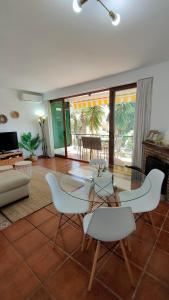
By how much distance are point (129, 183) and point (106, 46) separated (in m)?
2.00

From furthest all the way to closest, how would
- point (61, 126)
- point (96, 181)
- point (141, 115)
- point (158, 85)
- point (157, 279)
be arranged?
point (61, 126) → point (141, 115) → point (158, 85) → point (96, 181) → point (157, 279)

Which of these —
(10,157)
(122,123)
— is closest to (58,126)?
(10,157)

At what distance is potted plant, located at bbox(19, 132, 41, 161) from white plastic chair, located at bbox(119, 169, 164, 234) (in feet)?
13.5

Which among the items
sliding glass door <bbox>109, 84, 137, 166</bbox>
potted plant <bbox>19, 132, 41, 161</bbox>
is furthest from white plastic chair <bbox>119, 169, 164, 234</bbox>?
potted plant <bbox>19, 132, 41, 161</bbox>

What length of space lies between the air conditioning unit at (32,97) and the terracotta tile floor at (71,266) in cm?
416

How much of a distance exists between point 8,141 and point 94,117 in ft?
10.1

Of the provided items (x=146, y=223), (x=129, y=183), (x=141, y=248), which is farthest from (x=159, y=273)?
(x=129, y=183)

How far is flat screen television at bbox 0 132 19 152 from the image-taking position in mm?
4457

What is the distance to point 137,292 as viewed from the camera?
121 cm

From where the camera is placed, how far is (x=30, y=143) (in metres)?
5.11

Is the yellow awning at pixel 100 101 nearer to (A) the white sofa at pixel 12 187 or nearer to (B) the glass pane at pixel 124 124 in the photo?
(B) the glass pane at pixel 124 124

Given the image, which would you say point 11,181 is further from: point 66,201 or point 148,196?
point 148,196

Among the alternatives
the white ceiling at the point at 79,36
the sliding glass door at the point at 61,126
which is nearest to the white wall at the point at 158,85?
the white ceiling at the point at 79,36

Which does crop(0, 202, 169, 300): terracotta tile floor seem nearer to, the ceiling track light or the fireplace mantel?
the fireplace mantel
